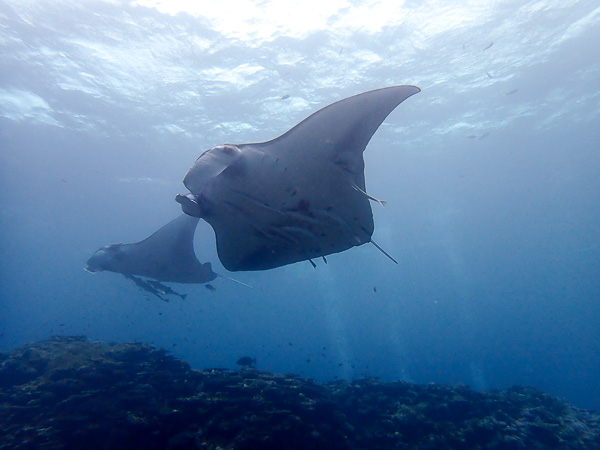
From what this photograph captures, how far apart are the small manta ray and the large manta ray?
0.04 ft

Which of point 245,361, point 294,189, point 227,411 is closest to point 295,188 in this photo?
point 294,189

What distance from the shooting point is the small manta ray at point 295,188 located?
3895mm

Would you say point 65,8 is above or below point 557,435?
above

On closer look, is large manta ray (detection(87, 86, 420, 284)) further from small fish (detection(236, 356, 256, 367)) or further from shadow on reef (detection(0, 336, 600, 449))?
small fish (detection(236, 356, 256, 367))

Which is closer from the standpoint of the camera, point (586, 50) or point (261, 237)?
point (261, 237)

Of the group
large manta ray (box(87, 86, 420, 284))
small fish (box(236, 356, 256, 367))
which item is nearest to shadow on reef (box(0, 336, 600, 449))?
small fish (box(236, 356, 256, 367))

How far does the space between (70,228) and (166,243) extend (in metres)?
38.7

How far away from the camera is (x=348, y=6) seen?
1206 cm

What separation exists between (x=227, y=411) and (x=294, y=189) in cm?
474

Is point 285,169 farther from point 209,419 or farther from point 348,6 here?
point 348,6

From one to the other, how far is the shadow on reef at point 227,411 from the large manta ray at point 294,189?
10.4ft

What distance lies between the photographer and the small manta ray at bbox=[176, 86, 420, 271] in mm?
3895

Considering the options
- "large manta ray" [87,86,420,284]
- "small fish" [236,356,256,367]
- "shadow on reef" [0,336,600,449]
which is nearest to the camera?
"large manta ray" [87,86,420,284]

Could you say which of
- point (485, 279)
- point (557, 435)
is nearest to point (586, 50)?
point (557, 435)
